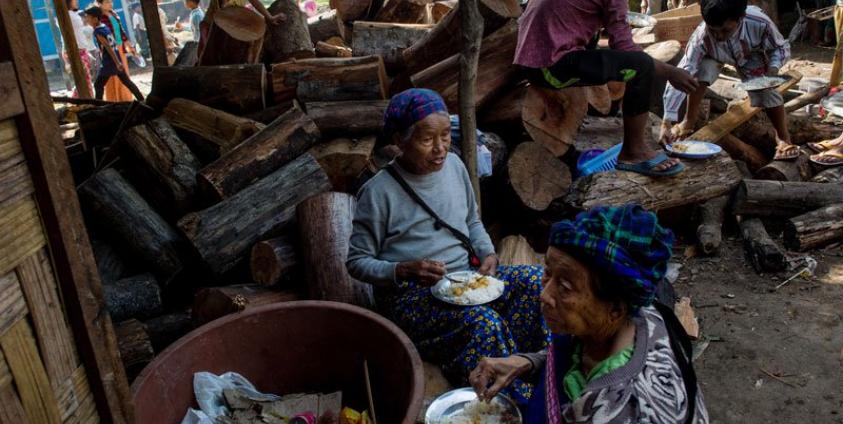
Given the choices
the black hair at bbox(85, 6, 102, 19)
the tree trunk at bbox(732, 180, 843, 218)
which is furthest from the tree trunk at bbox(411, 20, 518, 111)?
the black hair at bbox(85, 6, 102, 19)

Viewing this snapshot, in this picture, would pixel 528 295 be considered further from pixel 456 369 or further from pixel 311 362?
pixel 311 362

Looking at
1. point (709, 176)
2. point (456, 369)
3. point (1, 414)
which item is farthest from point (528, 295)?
point (709, 176)

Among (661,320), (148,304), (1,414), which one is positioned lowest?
(148,304)

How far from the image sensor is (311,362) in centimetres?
305

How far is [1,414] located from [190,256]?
323 centimetres

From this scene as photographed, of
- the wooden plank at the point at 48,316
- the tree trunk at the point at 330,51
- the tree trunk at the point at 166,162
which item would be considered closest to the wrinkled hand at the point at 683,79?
the tree trunk at the point at 330,51

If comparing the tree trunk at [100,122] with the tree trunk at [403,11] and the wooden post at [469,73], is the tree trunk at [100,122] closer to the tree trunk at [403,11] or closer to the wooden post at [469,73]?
the tree trunk at [403,11]

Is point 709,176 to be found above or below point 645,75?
below

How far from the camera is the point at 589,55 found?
4852mm

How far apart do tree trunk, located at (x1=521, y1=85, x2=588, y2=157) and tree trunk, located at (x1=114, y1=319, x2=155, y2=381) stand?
331 centimetres

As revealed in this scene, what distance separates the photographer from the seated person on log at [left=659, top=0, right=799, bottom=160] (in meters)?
5.78

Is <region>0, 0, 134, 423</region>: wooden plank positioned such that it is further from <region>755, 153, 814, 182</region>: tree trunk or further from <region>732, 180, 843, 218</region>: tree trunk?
<region>755, 153, 814, 182</region>: tree trunk

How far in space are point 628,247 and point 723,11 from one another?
4665mm

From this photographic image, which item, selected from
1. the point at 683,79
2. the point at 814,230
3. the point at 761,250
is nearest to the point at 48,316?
the point at 683,79
